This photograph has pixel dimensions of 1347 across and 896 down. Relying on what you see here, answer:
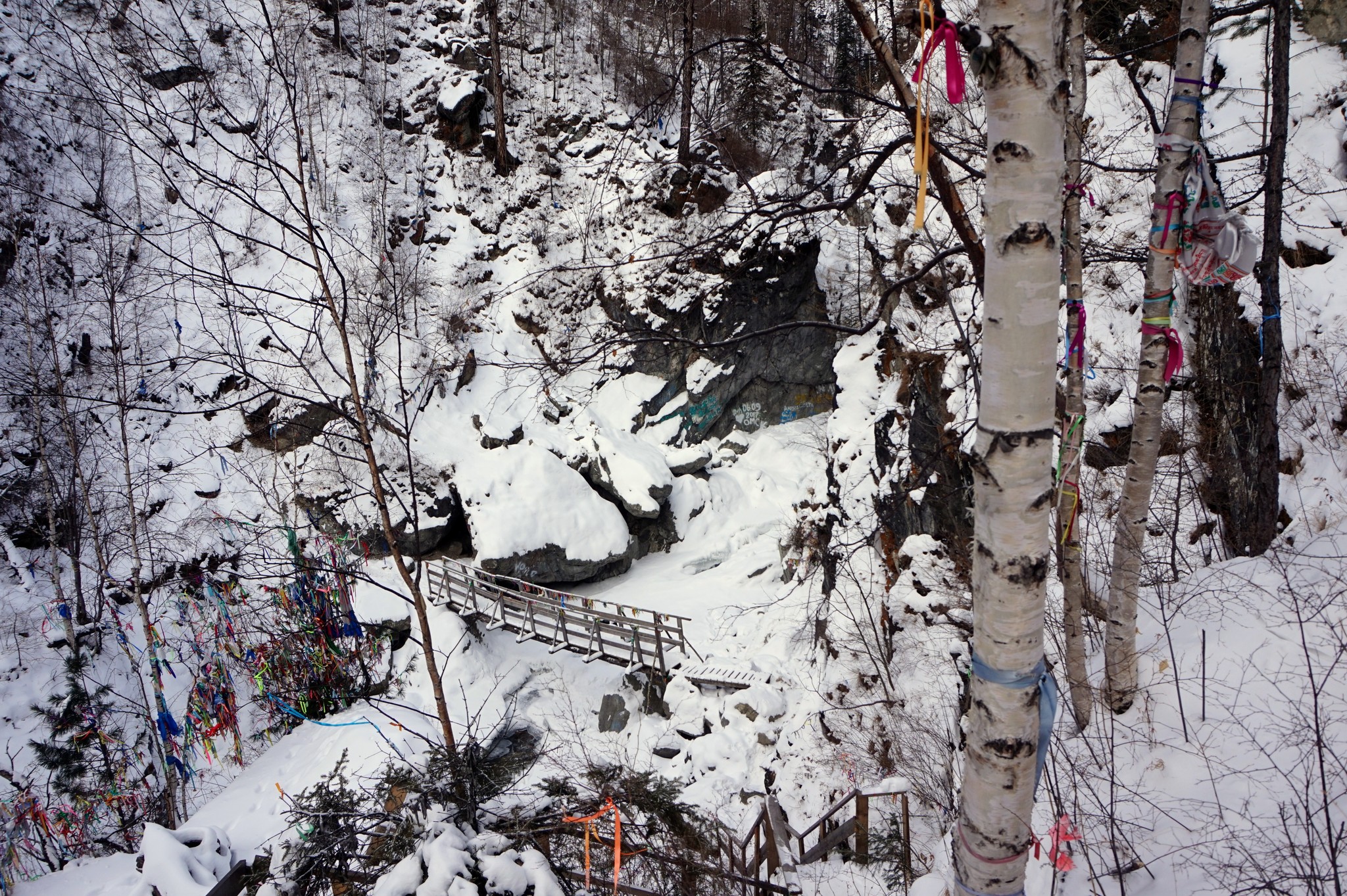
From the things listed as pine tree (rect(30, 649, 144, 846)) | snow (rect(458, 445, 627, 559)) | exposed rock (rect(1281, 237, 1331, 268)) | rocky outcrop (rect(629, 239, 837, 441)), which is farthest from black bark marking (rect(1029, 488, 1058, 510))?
rocky outcrop (rect(629, 239, 837, 441))

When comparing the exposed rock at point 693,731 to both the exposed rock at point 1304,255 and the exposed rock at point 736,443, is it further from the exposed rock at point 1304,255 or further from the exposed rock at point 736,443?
the exposed rock at point 1304,255

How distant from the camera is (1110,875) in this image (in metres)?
3.05

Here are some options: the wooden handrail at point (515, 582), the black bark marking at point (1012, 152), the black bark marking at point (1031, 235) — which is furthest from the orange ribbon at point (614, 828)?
the wooden handrail at point (515, 582)

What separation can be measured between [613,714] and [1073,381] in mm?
8693

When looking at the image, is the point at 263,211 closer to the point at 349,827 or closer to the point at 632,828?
the point at 349,827

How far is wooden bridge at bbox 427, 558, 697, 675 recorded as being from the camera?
1014 cm

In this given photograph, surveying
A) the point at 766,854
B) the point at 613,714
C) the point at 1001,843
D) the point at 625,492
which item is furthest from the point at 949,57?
the point at 625,492

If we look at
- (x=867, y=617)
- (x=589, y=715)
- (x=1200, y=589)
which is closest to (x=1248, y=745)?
(x=1200, y=589)

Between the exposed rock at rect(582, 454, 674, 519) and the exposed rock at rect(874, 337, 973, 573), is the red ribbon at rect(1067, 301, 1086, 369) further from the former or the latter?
the exposed rock at rect(582, 454, 674, 519)

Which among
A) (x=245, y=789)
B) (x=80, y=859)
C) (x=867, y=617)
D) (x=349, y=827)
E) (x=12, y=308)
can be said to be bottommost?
(x=80, y=859)

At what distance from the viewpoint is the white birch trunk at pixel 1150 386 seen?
3.10 m

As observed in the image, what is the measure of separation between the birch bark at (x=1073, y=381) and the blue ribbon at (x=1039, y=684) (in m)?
1.38

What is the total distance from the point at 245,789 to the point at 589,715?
4.50 meters

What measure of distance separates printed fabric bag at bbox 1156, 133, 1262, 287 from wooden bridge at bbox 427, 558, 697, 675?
7.82 metres
